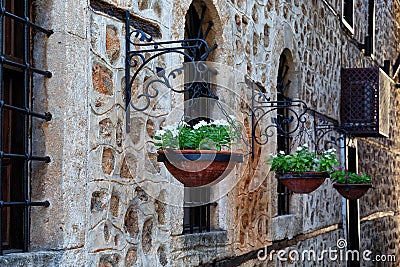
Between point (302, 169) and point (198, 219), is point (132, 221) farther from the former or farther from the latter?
point (302, 169)

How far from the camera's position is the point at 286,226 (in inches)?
295

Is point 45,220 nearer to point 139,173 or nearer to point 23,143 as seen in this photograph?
point 23,143

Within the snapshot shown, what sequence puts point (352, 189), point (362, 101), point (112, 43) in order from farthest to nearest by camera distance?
point (362, 101)
point (352, 189)
point (112, 43)

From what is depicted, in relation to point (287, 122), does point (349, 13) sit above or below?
above

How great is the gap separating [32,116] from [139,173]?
37.2 inches

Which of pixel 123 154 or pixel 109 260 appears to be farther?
pixel 123 154

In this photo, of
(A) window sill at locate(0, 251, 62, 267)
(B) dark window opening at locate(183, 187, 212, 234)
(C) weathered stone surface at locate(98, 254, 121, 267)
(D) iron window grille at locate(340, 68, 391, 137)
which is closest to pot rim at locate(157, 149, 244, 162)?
(C) weathered stone surface at locate(98, 254, 121, 267)

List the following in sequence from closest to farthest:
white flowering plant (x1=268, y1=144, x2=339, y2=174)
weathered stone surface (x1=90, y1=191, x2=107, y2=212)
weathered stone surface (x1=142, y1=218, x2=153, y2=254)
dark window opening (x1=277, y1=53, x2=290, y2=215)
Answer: weathered stone surface (x1=90, y1=191, x2=107, y2=212)
weathered stone surface (x1=142, y1=218, x2=153, y2=254)
white flowering plant (x1=268, y1=144, x2=339, y2=174)
dark window opening (x1=277, y1=53, x2=290, y2=215)

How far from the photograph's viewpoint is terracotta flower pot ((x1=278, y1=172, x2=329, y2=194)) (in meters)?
5.87

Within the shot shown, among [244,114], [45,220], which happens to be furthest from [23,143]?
[244,114]

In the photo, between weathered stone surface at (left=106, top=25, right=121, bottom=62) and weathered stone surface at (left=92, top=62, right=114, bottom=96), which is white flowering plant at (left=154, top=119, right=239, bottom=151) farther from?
weathered stone surface at (left=106, top=25, right=121, bottom=62)
